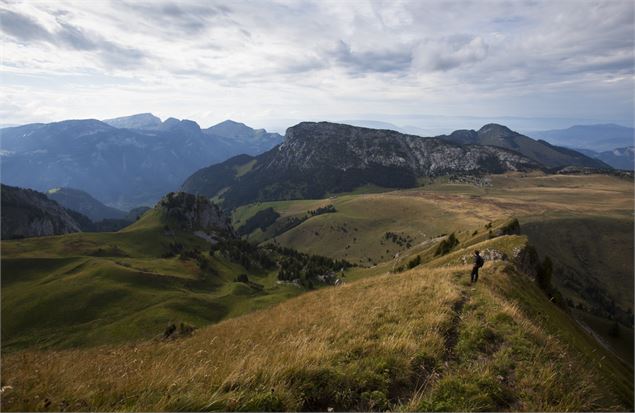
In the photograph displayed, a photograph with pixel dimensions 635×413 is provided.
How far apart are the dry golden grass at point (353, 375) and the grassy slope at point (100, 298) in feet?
125

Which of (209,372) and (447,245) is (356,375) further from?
(447,245)

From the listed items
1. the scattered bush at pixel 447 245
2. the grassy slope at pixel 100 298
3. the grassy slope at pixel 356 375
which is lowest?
the grassy slope at pixel 100 298

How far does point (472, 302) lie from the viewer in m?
17.8

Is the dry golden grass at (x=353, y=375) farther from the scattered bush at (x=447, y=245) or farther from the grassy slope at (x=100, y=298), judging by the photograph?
the scattered bush at (x=447, y=245)

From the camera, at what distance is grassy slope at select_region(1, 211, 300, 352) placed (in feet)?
212

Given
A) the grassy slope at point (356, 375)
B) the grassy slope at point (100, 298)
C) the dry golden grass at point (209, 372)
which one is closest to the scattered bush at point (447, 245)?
the grassy slope at point (100, 298)

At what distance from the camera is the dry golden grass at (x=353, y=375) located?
698cm

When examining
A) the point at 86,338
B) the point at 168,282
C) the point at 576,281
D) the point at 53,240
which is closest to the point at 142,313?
the point at 86,338

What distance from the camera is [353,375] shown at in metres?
9.17

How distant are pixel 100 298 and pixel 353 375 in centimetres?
8629

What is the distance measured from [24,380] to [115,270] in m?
99.2

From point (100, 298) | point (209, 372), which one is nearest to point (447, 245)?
point (100, 298)

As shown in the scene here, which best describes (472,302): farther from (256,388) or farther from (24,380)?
(24,380)

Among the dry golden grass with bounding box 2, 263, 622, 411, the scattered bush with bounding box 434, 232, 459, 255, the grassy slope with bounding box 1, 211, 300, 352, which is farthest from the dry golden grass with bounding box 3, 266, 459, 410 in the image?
the scattered bush with bounding box 434, 232, 459, 255
